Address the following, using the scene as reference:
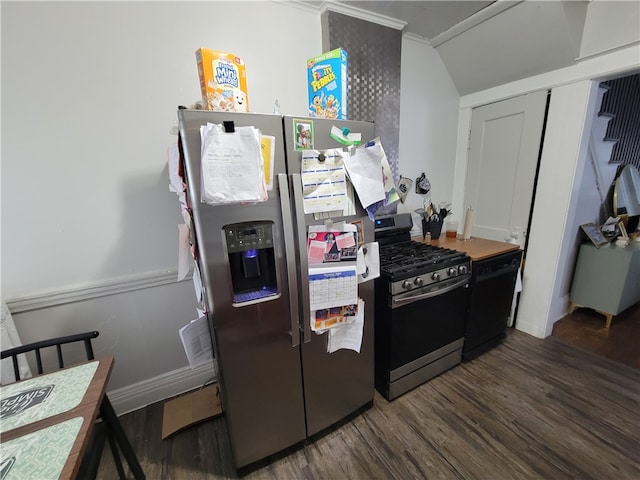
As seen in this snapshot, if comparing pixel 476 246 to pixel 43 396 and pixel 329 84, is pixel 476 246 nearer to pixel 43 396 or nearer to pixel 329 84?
pixel 329 84

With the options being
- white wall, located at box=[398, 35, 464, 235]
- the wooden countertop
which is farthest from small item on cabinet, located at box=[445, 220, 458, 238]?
white wall, located at box=[398, 35, 464, 235]

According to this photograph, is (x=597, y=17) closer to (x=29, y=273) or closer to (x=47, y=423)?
(x=47, y=423)

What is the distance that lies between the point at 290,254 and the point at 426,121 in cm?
212

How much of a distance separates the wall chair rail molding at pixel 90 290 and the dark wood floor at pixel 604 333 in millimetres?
3316

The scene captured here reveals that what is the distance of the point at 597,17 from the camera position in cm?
174

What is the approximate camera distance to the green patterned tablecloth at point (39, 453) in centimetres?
66

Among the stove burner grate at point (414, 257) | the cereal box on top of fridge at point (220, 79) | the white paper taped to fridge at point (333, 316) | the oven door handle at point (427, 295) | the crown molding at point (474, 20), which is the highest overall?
the crown molding at point (474, 20)

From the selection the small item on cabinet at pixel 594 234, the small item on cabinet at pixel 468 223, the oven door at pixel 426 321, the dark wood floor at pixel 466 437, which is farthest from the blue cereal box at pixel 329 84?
the small item on cabinet at pixel 594 234

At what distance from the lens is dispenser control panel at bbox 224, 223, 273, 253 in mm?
1092

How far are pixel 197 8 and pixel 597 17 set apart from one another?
261 centimetres

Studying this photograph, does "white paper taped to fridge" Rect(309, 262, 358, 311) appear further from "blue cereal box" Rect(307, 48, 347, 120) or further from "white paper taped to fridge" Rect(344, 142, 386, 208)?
"blue cereal box" Rect(307, 48, 347, 120)

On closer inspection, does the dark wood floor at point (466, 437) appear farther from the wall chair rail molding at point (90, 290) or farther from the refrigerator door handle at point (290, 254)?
the wall chair rail molding at point (90, 290)

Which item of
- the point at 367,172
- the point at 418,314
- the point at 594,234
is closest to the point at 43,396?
the point at 367,172

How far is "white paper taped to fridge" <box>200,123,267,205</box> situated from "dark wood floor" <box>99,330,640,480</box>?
1.43m
